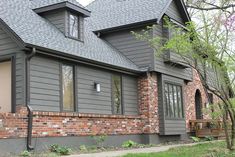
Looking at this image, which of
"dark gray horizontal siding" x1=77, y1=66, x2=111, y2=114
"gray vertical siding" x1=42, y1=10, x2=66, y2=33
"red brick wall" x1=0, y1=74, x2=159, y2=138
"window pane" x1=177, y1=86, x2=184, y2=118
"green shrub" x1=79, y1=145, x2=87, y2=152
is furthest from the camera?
"window pane" x1=177, y1=86, x2=184, y2=118

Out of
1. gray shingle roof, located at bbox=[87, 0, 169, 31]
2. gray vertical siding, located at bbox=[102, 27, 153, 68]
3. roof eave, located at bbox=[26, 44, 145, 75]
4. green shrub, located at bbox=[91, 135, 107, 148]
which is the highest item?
gray shingle roof, located at bbox=[87, 0, 169, 31]

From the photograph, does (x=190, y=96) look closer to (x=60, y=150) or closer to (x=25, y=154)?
(x=60, y=150)

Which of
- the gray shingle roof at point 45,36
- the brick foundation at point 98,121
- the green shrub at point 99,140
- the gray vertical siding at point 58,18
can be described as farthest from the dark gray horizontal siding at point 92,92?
the gray vertical siding at point 58,18

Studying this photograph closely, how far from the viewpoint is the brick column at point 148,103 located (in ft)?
59.9

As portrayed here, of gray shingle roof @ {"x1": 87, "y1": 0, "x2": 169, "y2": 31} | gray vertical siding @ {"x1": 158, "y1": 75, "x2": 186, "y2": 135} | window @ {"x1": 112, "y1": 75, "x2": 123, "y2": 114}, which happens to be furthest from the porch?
gray shingle roof @ {"x1": 87, "y1": 0, "x2": 169, "y2": 31}

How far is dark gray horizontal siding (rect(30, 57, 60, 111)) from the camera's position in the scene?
13.1 meters

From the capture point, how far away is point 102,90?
1644cm

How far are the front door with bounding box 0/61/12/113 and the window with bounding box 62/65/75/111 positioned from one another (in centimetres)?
196

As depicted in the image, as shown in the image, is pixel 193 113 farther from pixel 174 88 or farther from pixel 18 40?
pixel 18 40

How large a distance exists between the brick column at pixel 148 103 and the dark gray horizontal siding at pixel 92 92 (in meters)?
2.27

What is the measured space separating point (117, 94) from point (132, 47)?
296 centimetres

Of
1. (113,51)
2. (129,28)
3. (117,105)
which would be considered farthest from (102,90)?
(129,28)

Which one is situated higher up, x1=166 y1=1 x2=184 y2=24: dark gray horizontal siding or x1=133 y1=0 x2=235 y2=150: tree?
x1=166 y1=1 x2=184 y2=24: dark gray horizontal siding

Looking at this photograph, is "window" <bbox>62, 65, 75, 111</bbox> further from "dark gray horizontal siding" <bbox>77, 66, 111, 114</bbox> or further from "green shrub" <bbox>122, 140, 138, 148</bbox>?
"green shrub" <bbox>122, 140, 138, 148</bbox>
